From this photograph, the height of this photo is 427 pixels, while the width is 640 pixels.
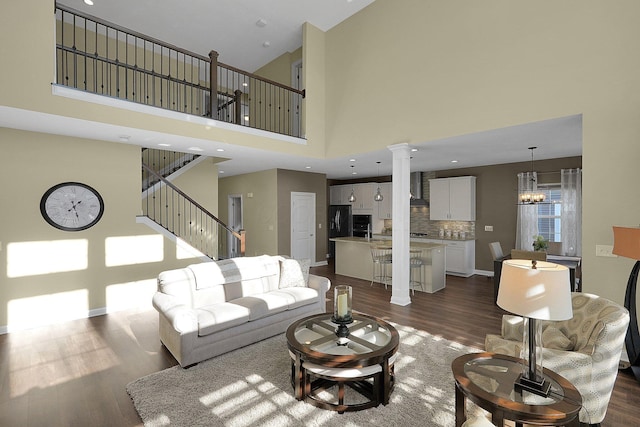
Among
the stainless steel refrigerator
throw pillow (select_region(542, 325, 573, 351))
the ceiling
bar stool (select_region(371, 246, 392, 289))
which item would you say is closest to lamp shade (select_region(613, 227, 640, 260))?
throw pillow (select_region(542, 325, 573, 351))

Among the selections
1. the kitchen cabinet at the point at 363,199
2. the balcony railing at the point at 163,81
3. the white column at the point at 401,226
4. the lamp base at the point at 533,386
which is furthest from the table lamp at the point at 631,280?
the kitchen cabinet at the point at 363,199

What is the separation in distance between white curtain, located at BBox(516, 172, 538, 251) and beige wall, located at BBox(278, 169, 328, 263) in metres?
4.96

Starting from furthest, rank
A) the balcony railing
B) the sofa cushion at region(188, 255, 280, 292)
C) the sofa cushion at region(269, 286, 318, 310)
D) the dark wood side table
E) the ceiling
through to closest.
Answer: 1. the balcony railing
2. the ceiling
3. the sofa cushion at region(269, 286, 318, 310)
4. the sofa cushion at region(188, 255, 280, 292)
5. the dark wood side table

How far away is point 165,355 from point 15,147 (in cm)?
353

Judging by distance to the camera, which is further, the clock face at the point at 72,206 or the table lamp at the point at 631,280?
the clock face at the point at 72,206

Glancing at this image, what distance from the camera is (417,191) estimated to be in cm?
869

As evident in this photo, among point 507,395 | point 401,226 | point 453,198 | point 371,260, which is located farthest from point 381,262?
point 507,395

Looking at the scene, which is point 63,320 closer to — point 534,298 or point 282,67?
point 534,298

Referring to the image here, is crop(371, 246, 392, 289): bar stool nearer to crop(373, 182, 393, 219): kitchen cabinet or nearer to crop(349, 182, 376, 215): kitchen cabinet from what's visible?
crop(373, 182, 393, 219): kitchen cabinet

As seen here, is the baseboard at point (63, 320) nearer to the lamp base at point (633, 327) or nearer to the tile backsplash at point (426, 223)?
the lamp base at point (633, 327)

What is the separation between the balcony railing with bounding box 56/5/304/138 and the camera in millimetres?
5832

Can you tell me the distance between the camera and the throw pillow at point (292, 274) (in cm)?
455

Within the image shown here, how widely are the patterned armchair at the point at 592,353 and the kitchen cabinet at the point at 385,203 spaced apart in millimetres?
6920

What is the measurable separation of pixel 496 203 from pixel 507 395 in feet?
22.0
